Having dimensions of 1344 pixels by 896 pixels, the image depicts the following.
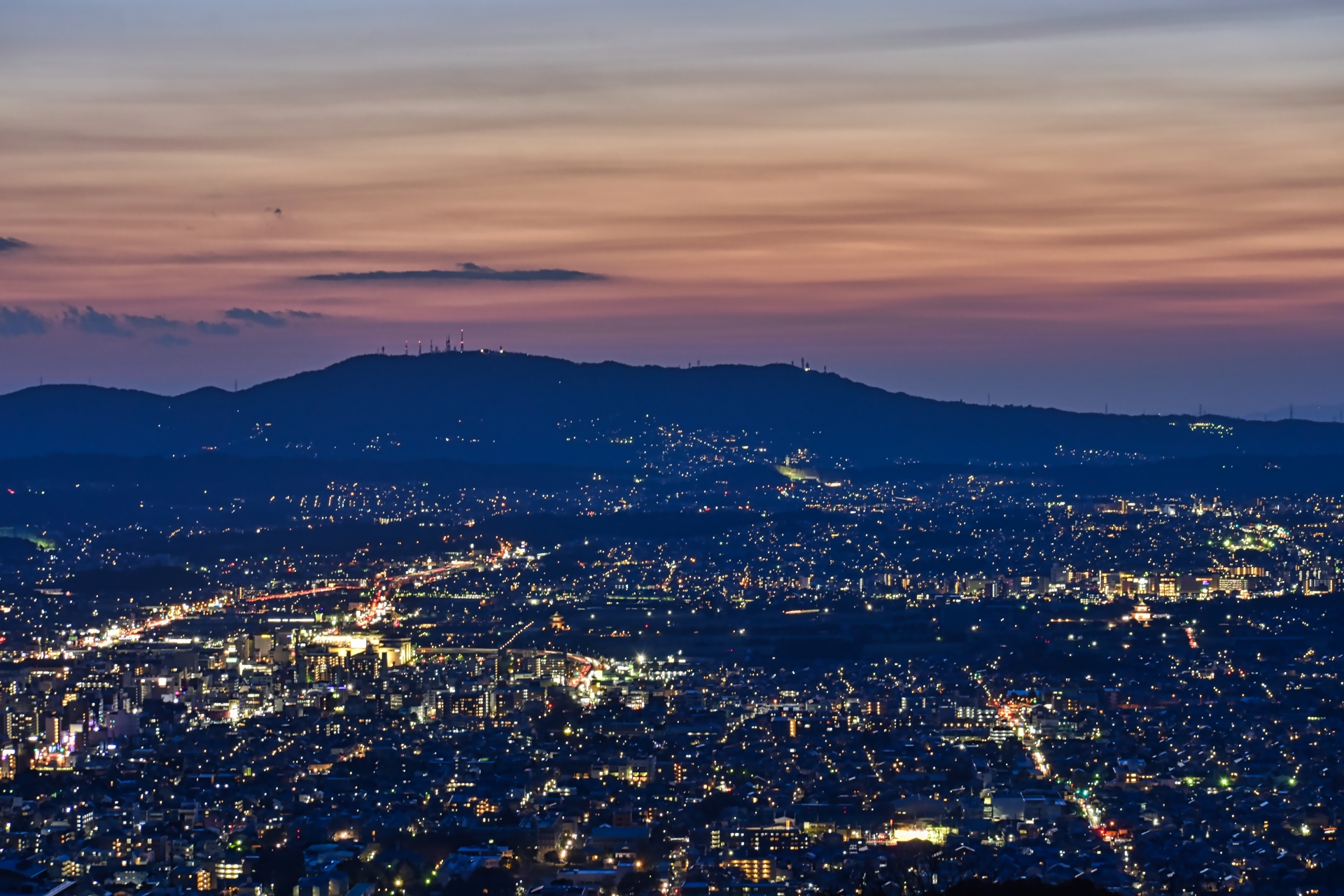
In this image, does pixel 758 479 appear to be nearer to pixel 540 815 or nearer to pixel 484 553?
pixel 484 553

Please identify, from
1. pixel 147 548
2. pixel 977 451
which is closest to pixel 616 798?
pixel 147 548

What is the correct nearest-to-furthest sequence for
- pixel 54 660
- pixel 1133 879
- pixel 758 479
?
pixel 1133 879, pixel 54 660, pixel 758 479

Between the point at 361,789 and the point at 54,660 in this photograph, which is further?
the point at 54,660

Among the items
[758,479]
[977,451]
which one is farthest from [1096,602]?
[977,451]

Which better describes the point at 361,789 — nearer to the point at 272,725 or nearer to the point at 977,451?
the point at 272,725

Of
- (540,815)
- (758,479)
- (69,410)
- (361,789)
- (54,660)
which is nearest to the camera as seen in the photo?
(540,815)

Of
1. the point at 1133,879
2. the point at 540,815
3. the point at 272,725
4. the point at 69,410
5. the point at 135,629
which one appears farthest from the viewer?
the point at 69,410
